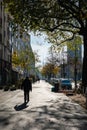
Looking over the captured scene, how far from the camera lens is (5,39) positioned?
268 feet

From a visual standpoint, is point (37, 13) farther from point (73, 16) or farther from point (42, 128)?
point (42, 128)

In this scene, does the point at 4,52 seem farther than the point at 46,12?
Yes

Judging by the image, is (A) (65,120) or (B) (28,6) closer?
(A) (65,120)

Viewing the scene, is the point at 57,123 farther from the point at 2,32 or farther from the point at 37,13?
the point at 2,32

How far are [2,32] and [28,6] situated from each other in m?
42.2

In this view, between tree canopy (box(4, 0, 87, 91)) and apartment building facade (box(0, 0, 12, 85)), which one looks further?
apartment building facade (box(0, 0, 12, 85))

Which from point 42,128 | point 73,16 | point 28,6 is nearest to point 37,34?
point 73,16

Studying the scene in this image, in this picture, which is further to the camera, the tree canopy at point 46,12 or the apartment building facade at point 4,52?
the apartment building facade at point 4,52

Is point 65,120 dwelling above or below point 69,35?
below

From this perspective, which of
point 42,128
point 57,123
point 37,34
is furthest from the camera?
point 37,34

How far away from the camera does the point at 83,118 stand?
60.2 ft

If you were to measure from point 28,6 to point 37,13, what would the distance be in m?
1.03

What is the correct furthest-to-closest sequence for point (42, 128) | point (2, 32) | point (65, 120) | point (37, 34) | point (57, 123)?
point (2, 32), point (37, 34), point (65, 120), point (57, 123), point (42, 128)

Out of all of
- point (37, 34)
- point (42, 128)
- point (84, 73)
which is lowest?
point (42, 128)
